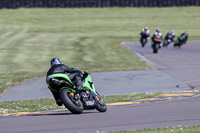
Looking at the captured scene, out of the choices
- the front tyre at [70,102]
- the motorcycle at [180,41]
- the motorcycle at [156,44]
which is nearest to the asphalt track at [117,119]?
the front tyre at [70,102]

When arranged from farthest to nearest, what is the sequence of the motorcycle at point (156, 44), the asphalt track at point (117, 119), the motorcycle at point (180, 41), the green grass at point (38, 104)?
the motorcycle at point (180, 41), the motorcycle at point (156, 44), the green grass at point (38, 104), the asphalt track at point (117, 119)

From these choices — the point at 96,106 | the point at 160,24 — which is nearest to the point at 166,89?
the point at 96,106

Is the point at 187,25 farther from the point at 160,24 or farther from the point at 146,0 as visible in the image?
the point at 146,0

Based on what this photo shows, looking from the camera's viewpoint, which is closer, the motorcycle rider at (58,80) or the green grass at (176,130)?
the green grass at (176,130)

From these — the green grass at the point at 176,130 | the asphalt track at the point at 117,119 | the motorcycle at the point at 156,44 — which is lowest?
the motorcycle at the point at 156,44

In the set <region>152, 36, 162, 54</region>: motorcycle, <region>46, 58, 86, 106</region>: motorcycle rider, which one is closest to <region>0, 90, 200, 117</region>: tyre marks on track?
<region>46, 58, 86, 106</region>: motorcycle rider

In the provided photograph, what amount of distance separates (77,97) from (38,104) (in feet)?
11.0

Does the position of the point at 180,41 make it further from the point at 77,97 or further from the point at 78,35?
the point at 77,97

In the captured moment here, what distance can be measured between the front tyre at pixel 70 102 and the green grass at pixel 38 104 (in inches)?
81.7

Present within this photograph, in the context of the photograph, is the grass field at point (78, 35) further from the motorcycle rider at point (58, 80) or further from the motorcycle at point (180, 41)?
the motorcycle rider at point (58, 80)

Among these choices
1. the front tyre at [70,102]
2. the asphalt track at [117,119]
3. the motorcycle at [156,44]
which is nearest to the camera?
the asphalt track at [117,119]

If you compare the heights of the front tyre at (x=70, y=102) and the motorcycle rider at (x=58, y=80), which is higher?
the motorcycle rider at (x=58, y=80)

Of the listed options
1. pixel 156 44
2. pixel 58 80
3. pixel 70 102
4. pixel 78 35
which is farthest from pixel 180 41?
pixel 70 102

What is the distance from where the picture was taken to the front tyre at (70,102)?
420 inches
